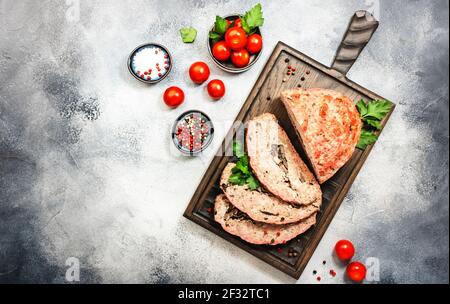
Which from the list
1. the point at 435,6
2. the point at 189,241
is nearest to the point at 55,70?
the point at 189,241

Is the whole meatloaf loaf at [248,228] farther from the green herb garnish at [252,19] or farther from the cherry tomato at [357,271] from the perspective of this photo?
the green herb garnish at [252,19]

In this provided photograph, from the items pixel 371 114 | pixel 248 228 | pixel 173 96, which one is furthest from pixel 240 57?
pixel 248 228

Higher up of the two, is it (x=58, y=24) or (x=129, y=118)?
(x=58, y=24)

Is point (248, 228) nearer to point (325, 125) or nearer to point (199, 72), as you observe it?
point (325, 125)

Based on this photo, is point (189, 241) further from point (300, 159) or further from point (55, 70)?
point (55, 70)

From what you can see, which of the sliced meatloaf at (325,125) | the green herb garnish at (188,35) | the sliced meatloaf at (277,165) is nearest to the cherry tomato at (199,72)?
the green herb garnish at (188,35)

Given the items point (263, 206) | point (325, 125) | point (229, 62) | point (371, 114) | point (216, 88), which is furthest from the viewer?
point (229, 62)
